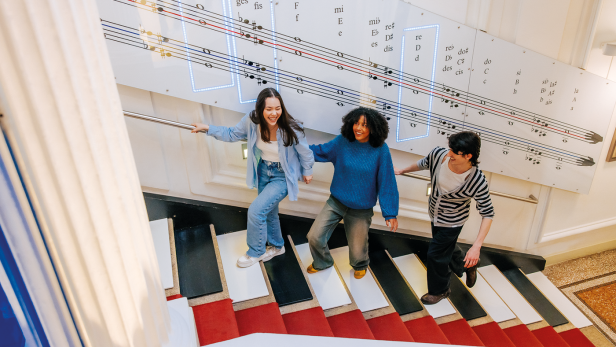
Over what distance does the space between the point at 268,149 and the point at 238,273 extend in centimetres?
84

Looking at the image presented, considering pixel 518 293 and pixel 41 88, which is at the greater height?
pixel 41 88

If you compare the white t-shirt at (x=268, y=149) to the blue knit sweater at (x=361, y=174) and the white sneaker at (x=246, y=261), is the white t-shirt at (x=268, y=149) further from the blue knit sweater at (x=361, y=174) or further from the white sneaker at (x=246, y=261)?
the white sneaker at (x=246, y=261)

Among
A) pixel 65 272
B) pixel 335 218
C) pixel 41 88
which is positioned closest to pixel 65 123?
pixel 41 88

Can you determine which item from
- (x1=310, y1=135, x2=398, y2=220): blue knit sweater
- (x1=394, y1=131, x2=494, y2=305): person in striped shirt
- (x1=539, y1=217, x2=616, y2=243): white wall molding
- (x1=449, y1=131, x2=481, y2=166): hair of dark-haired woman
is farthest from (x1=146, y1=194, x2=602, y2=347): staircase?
(x1=449, y1=131, x2=481, y2=166): hair of dark-haired woman

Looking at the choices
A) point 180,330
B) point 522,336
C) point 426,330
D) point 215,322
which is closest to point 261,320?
point 215,322

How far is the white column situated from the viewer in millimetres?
729

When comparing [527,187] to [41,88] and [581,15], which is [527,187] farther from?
[41,88]

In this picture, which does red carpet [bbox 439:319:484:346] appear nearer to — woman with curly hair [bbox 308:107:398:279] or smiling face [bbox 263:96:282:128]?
woman with curly hair [bbox 308:107:398:279]

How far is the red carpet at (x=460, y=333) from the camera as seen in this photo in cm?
286

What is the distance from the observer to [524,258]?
157 inches

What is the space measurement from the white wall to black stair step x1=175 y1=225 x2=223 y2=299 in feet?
0.92

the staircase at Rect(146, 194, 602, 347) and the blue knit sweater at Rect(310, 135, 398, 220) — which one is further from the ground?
the blue knit sweater at Rect(310, 135, 398, 220)

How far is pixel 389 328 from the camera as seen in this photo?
270cm

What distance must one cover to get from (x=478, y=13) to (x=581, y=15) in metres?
0.88
